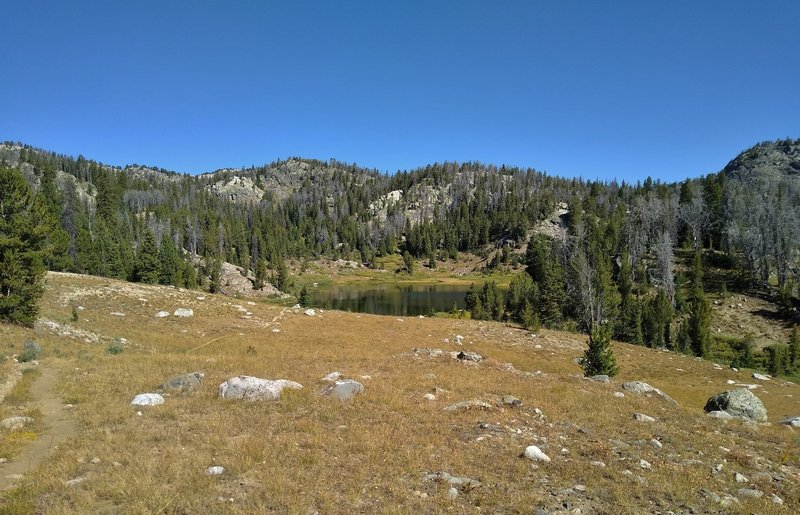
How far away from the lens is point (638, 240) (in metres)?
111

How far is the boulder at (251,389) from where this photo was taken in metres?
15.3

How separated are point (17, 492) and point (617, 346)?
4929 cm

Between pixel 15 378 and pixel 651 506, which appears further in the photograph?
pixel 15 378

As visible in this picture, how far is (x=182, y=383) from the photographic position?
55.7 ft

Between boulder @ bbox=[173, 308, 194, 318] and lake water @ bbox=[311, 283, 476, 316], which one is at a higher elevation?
boulder @ bbox=[173, 308, 194, 318]

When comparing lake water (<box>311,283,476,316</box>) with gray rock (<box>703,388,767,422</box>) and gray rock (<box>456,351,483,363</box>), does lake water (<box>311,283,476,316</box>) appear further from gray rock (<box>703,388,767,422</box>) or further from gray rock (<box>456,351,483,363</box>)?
gray rock (<box>703,388,767,422</box>)

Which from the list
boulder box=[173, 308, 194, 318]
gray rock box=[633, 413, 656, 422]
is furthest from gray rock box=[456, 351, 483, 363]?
boulder box=[173, 308, 194, 318]

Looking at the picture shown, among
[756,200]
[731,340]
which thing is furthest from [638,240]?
[731,340]

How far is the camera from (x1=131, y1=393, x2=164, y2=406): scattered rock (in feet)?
46.7

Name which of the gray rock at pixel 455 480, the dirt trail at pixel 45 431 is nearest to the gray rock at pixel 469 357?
the gray rock at pixel 455 480

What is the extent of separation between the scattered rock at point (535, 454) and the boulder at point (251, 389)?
875 cm

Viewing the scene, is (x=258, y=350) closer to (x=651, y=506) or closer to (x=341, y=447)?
(x=341, y=447)

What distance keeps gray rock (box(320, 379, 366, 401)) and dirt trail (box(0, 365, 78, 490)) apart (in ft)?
24.8

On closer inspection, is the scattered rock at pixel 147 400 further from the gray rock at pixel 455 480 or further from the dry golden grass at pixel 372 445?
the gray rock at pixel 455 480
